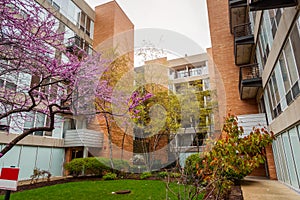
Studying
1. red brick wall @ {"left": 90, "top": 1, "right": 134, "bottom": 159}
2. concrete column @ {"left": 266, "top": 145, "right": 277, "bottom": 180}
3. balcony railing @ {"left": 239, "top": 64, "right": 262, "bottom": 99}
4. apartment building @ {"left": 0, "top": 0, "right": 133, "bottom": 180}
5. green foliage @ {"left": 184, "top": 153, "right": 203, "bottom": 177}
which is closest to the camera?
green foliage @ {"left": 184, "top": 153, "right": 203, "bottom": 177}

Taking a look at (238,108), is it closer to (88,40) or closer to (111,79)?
(111,79)

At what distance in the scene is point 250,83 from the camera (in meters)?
9.04

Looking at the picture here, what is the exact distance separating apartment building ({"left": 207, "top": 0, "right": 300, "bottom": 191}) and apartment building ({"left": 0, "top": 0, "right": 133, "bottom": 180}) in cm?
757

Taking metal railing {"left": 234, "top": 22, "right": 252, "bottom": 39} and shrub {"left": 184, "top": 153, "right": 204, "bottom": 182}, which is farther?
metal railing {"left": 234, "top": 22, "right": 252, "bottom": 39}

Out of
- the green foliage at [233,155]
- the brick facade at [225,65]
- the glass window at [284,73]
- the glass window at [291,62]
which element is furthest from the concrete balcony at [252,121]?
the glass window at [291,62]

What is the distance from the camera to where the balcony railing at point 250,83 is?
9000 mm

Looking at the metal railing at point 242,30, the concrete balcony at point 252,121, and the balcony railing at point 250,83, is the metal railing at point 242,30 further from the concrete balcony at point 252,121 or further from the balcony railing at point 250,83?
the concrete balcony at point 252,121

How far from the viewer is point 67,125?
14.3m

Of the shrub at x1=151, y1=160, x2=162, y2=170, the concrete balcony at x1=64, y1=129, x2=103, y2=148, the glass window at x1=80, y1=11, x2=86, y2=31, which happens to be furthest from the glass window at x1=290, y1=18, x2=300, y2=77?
the glass window at x1=80, y1=11, x2=86, y2=31

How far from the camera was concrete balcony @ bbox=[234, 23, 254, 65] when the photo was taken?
9.60 metres

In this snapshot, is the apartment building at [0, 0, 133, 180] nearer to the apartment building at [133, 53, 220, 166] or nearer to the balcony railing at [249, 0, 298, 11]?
the apartment building at [133, 53, 220, 166]

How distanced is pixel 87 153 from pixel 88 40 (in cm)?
901

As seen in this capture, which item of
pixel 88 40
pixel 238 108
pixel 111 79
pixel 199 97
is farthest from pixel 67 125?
pixel 238 108

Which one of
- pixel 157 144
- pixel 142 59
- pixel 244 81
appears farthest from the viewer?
pixel 157 144
